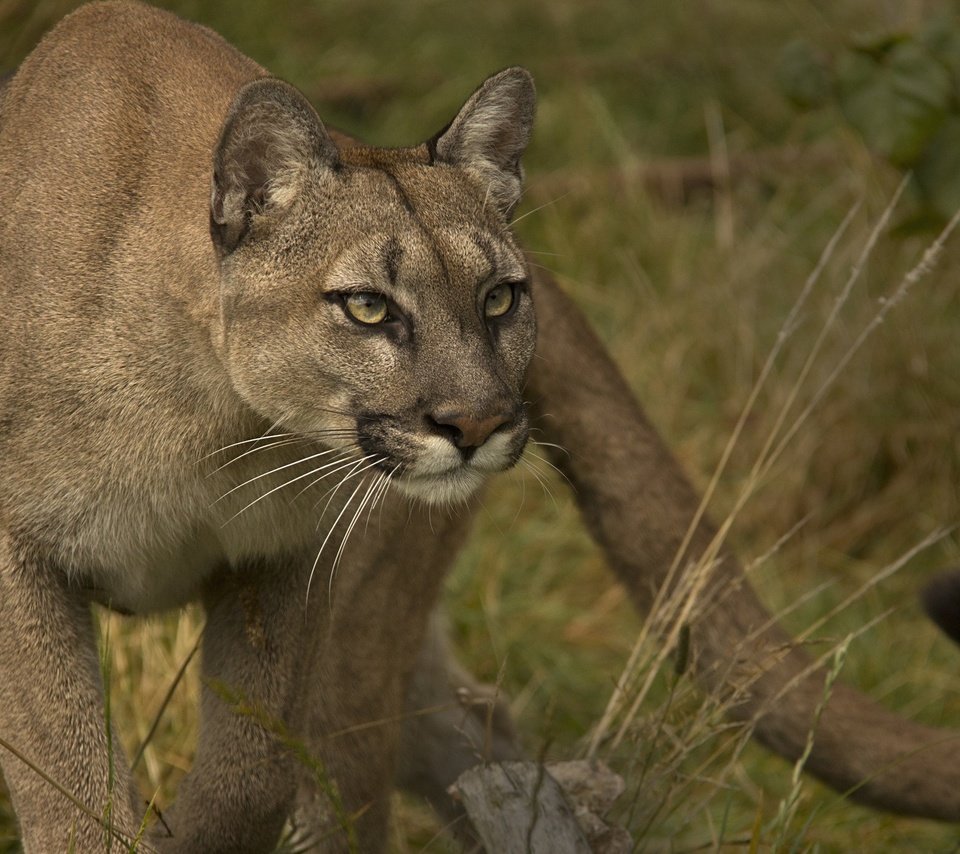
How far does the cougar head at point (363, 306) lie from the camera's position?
2.90 metres

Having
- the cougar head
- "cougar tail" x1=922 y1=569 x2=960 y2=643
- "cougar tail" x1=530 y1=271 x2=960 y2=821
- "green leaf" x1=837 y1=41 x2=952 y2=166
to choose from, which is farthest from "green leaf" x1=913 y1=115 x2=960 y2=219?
the cougar head

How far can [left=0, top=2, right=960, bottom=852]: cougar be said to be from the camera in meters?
2.96

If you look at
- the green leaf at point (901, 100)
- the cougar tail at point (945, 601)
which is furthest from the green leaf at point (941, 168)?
the cougar tail at point (945, 601)

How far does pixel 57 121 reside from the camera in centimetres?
327

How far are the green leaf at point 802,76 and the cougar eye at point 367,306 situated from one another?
80.9 inches

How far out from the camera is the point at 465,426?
112 inches

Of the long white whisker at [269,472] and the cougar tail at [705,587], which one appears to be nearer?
the long white whisker at [269,472]

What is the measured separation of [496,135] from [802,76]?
1493 millimetres

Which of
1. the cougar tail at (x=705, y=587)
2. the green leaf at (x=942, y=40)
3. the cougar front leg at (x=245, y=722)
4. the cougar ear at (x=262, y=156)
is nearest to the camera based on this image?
the cougar ear at (x=262, y=156)

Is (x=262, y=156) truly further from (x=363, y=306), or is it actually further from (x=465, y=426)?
(x=465, y=426)

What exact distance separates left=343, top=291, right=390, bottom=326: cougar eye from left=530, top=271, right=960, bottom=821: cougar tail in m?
1.13

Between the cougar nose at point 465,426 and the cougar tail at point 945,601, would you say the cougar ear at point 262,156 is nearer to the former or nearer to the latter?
the cougar nose at point 465,426

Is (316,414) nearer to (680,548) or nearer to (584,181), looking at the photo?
(680,548)

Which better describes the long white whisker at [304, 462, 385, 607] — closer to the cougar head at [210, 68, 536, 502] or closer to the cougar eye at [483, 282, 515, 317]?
the cougar head at [210, 68, 536, 502]
